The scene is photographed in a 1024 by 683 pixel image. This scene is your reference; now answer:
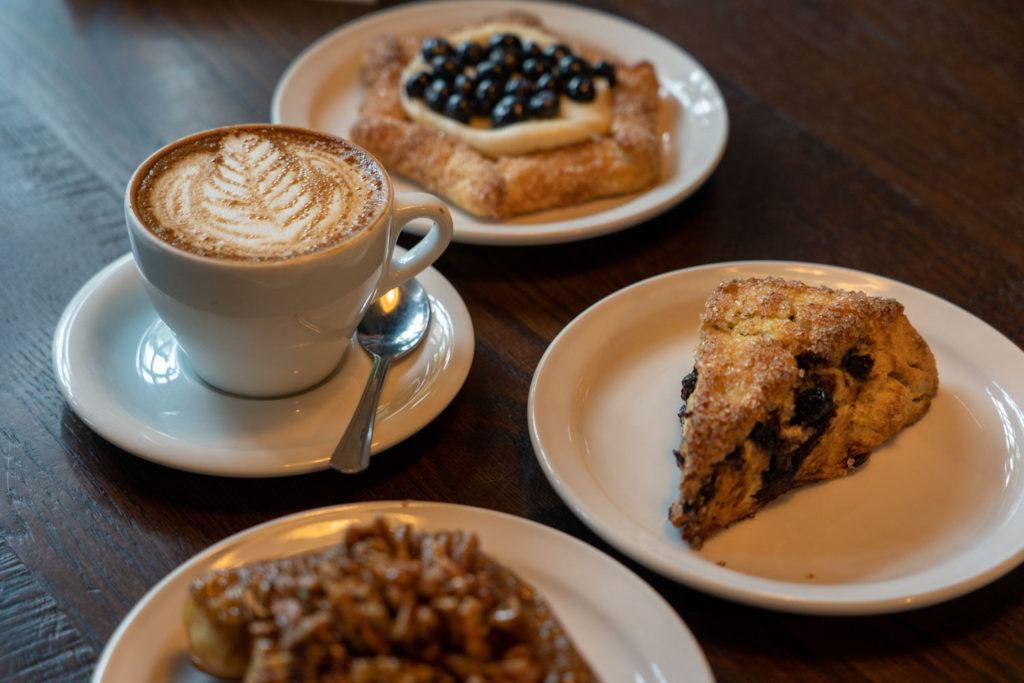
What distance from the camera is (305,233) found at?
1.26 meters

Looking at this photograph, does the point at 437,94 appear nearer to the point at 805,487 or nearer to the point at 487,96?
the point at 487,96

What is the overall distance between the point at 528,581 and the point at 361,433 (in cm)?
32

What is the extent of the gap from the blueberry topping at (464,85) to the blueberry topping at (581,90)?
199 millimetres

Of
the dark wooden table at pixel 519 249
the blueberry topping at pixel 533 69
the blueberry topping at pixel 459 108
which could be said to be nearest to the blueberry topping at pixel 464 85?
the blueberry topping at pixel 459 108

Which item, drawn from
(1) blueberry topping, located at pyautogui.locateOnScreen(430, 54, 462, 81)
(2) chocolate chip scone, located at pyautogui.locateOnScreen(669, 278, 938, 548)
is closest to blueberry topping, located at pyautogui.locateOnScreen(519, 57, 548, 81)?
(1) blueberry topping, located at pyautogui.locateOnScreen(430, 54, 462, 81)

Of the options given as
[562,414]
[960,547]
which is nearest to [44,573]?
[562,414]

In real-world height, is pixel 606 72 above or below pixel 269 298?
below

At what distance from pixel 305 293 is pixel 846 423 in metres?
0.74

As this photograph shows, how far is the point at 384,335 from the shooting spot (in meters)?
1.45

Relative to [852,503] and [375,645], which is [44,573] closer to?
[375,645]

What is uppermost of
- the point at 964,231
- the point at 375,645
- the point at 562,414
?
the point at 375,645

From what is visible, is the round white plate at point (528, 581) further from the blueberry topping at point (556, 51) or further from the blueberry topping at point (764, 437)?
the blueberry topping at point (556, 51)

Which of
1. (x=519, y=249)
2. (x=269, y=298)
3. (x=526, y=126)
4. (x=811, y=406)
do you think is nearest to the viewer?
(x=269, y=298)

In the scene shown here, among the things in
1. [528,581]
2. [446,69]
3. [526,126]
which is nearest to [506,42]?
[446,69]
